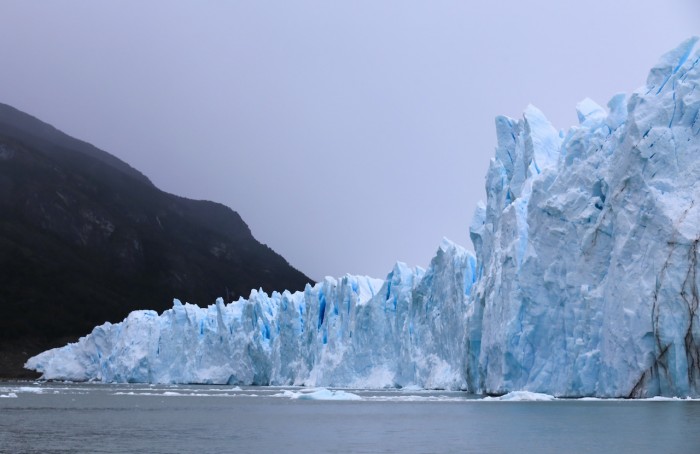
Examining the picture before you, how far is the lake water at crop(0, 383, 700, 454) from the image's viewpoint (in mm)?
15961

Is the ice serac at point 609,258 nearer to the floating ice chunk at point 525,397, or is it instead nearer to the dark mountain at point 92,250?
the floating ice chunk at point 525,397

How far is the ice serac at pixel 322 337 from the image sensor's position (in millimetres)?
45438

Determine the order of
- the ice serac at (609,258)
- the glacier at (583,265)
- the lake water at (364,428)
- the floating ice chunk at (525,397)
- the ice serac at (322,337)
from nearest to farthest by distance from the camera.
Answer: the lake water at (364,428)
the ice serac at (609,258)
the glacier at (583,265)
the floating ice chunk at (525,397)
the ice serac at (322,337)

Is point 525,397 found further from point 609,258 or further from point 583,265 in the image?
point 609,258

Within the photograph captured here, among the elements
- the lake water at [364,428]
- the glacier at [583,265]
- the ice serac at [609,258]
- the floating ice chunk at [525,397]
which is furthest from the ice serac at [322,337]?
the lake water at [364,428]

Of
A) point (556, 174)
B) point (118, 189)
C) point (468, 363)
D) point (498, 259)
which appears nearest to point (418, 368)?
point (468, 363)

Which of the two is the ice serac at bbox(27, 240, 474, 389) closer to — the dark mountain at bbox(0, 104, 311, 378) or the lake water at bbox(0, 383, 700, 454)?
the lake water at bbox(0, 383, 700, 454)

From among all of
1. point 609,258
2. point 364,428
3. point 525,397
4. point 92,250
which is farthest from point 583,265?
point 92,250

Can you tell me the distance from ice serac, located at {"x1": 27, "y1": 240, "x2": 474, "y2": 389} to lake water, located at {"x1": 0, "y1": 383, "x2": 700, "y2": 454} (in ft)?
45.1

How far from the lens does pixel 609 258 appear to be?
1178 inches

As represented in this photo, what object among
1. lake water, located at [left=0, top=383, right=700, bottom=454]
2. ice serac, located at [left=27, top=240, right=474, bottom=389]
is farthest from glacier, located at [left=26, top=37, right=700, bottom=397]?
lake water, located at [left=0, top=383, right=700, bottom=454]

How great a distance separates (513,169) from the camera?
38.2 meters

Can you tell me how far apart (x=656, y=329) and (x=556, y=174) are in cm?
780

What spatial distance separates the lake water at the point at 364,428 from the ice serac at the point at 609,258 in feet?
5.48
